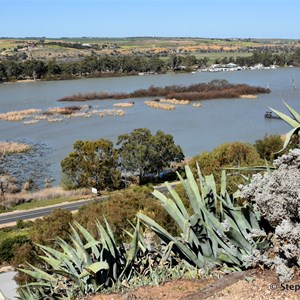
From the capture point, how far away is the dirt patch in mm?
3893

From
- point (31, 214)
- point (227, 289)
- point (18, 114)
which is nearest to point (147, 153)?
point (31, 214)

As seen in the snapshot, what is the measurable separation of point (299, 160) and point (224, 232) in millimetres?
894

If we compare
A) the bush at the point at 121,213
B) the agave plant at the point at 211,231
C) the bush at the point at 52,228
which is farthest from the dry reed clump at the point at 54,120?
the agave plant at the point at 211,231

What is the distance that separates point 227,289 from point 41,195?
23112 mm

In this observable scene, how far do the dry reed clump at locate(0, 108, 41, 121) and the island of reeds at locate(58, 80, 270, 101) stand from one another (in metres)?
10.7

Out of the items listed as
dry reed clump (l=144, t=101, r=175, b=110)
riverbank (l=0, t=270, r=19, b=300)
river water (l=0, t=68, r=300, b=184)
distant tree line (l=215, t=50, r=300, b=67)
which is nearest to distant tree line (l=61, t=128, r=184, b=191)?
river water (l=0, t=68, r=300, b=184)

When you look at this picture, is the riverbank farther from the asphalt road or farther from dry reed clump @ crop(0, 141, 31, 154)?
dry reed clump @ crop(0, 141, 31, 154)

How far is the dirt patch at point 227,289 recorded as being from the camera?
12.8 feet

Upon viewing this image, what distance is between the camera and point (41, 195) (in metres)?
26.3

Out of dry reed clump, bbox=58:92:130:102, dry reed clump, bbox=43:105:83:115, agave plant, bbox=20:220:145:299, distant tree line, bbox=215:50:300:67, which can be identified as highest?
agave plant, bbox=20:220:145:299

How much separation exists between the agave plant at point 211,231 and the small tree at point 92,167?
77.0 feet

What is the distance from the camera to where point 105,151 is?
29219 mm

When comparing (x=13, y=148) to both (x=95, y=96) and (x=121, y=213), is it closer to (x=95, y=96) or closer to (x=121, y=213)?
(x=121, y=213)

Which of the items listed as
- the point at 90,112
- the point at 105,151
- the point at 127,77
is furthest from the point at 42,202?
the point at 127,77
